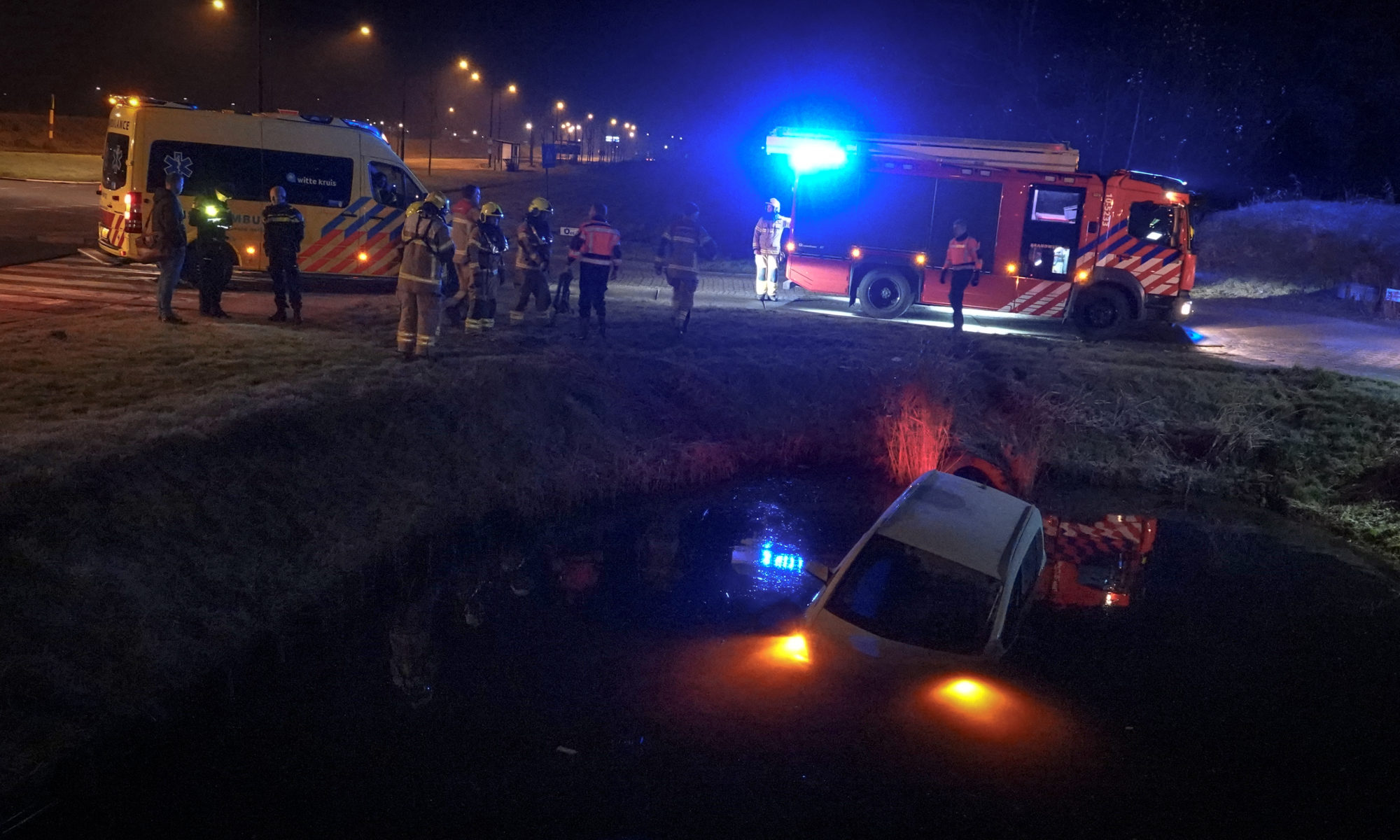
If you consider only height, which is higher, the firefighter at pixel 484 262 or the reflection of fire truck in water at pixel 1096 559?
the firefighter at pixel 484 262

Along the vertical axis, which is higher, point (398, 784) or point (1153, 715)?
point (1153, 715)

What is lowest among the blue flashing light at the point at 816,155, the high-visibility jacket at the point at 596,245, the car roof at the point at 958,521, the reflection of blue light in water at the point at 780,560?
the reflection of blue light in water at the point at 780,560

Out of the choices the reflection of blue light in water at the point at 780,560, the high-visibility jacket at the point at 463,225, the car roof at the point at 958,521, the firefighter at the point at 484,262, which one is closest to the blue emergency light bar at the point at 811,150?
the firefighter at the point at 484,262

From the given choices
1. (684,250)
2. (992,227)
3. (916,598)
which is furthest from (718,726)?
(992,227)

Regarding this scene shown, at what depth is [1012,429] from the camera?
12.1 meters

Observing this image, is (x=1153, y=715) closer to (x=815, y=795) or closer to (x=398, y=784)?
(x=815, y=795)

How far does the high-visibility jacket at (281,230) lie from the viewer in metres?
11.4

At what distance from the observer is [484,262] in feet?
39.1

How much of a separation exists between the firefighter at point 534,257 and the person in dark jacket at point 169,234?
12.1 feet

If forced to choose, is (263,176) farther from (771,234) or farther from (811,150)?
(811,150)

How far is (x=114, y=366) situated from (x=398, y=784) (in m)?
6.11

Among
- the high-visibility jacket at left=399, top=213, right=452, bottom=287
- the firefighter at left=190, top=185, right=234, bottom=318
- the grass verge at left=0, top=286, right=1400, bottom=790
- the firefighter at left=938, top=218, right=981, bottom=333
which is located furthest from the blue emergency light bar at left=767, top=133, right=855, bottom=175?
the firefighter at left=190, top=185, right=234, bottom=318

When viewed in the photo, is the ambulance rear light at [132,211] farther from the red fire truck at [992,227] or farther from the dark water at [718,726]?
the red fire truck at [992,227]

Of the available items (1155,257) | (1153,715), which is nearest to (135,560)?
(1153,715)
